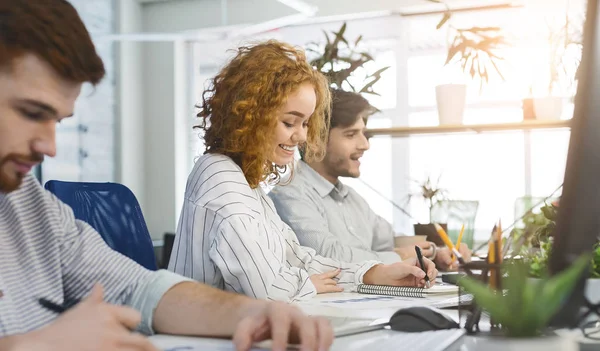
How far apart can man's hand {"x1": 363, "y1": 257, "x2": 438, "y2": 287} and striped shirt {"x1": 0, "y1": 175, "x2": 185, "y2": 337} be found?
85 centimetres

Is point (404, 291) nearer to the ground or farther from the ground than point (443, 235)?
nearer to the ground

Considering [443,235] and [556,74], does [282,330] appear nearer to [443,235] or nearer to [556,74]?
[443,235]

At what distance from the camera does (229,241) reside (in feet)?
5.21

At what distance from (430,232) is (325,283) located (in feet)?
3.97

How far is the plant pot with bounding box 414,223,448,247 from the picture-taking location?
286 cm

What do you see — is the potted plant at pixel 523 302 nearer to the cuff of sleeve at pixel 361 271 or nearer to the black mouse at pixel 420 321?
the black mouse at pixel 420 321

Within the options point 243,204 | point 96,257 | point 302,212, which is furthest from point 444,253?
point 96,257

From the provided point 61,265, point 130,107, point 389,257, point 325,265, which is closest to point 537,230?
point 325,265

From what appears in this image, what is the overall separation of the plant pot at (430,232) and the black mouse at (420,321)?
5.92 feet

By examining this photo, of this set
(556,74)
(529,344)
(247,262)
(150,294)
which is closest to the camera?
(529,344)

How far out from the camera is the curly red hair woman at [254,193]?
5.25 feet

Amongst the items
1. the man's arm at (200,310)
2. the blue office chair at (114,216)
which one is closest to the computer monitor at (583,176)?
the man's arm at (200,310)

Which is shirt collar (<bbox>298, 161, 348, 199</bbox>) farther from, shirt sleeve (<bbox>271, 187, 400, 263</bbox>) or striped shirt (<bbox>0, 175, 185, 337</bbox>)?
striped shirt (<bbox>0, 175, 185, 337</bbox>)

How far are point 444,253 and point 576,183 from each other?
182 centimetres
